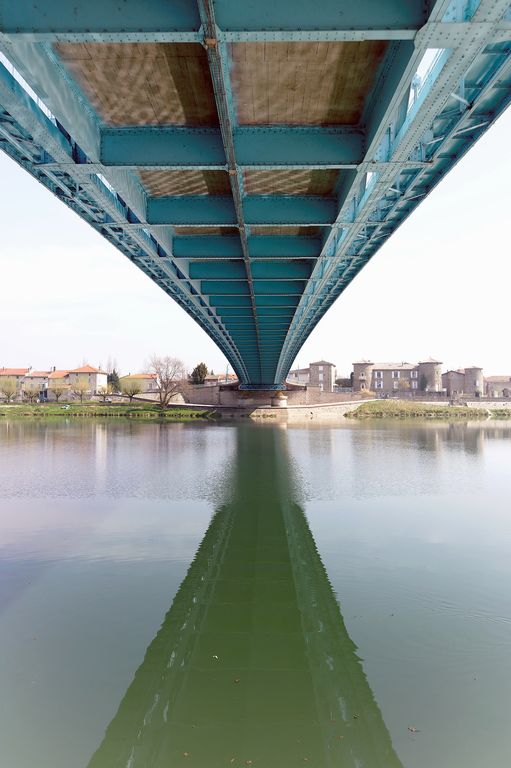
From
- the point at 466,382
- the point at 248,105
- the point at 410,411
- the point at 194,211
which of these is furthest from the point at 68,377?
the point at 248,105

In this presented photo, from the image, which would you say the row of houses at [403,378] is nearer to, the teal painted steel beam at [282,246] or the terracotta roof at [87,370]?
the terracotta roof at [87,370]

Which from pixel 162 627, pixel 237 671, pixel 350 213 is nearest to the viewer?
pixel 237 671

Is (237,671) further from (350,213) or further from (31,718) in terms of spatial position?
(350,213)

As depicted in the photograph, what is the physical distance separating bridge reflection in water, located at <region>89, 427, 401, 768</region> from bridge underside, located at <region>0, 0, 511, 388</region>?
281 inches

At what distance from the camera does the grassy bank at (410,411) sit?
230ft

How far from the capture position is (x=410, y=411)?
237 ft

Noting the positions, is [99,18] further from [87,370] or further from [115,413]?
[87,370]

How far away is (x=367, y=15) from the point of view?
582cm

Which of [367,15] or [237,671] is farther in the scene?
[237,671]

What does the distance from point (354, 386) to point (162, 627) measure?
11424 centimetres

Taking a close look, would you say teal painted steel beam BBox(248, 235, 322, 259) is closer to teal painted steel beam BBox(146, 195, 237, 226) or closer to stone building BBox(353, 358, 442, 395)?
teal painted steel beam BBox(146, 195, 237, 226)

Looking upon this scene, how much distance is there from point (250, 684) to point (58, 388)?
89.1 m

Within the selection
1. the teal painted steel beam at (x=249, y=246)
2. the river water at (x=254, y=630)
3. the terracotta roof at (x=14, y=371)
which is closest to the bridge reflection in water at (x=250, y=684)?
the river water at (x=254, y=630)

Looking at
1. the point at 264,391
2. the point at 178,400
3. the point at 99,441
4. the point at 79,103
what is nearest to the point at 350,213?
the point at 79,103
